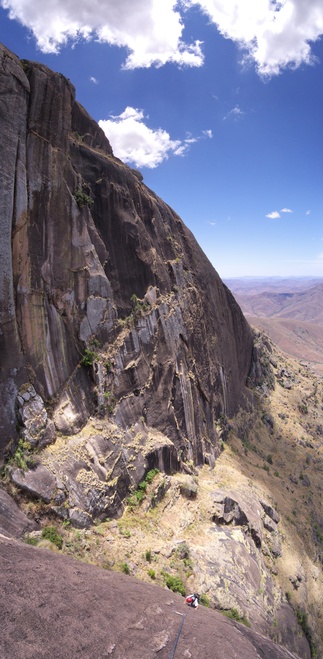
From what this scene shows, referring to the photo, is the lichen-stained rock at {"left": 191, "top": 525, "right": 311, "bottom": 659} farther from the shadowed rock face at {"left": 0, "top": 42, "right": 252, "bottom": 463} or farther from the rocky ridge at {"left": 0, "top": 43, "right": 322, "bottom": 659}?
the shadowed rock face at {"left": 0, "top": 42, "right": 252, "bottom": 463}

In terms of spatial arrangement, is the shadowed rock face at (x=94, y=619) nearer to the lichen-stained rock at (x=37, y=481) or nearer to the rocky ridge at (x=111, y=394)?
the lichen-stained rock at (x=37, y=481)

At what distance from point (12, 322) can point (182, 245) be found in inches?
919

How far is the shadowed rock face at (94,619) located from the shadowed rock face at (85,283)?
20.2 feet

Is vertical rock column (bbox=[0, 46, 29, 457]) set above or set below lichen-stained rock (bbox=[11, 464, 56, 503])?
above

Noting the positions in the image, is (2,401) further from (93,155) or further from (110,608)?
(93,155)

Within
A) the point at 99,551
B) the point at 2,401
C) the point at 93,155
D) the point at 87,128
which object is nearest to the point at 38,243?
the point at 2,401

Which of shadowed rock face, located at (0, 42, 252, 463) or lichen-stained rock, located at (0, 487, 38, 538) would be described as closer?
lichen-stained rock, located at (0, 487, 38, 538)

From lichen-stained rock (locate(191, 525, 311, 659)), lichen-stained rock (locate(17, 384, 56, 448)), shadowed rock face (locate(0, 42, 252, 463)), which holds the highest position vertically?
shadowed rock face (locate(0, 42, 252, 463))

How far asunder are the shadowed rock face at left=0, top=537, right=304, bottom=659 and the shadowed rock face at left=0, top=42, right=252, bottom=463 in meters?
6.17

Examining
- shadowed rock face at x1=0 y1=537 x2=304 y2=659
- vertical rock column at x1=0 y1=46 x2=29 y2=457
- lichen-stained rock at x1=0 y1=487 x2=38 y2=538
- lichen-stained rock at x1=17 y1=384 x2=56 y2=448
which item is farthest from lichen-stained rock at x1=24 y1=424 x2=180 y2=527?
shadowed rock face at x1=0 y1=537 x2=304 y2=659

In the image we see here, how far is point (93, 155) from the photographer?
75.4 ft

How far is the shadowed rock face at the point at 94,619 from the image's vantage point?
25.9 ft

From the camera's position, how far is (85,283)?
1986 cm

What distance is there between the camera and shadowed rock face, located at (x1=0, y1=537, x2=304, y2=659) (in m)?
7.89
